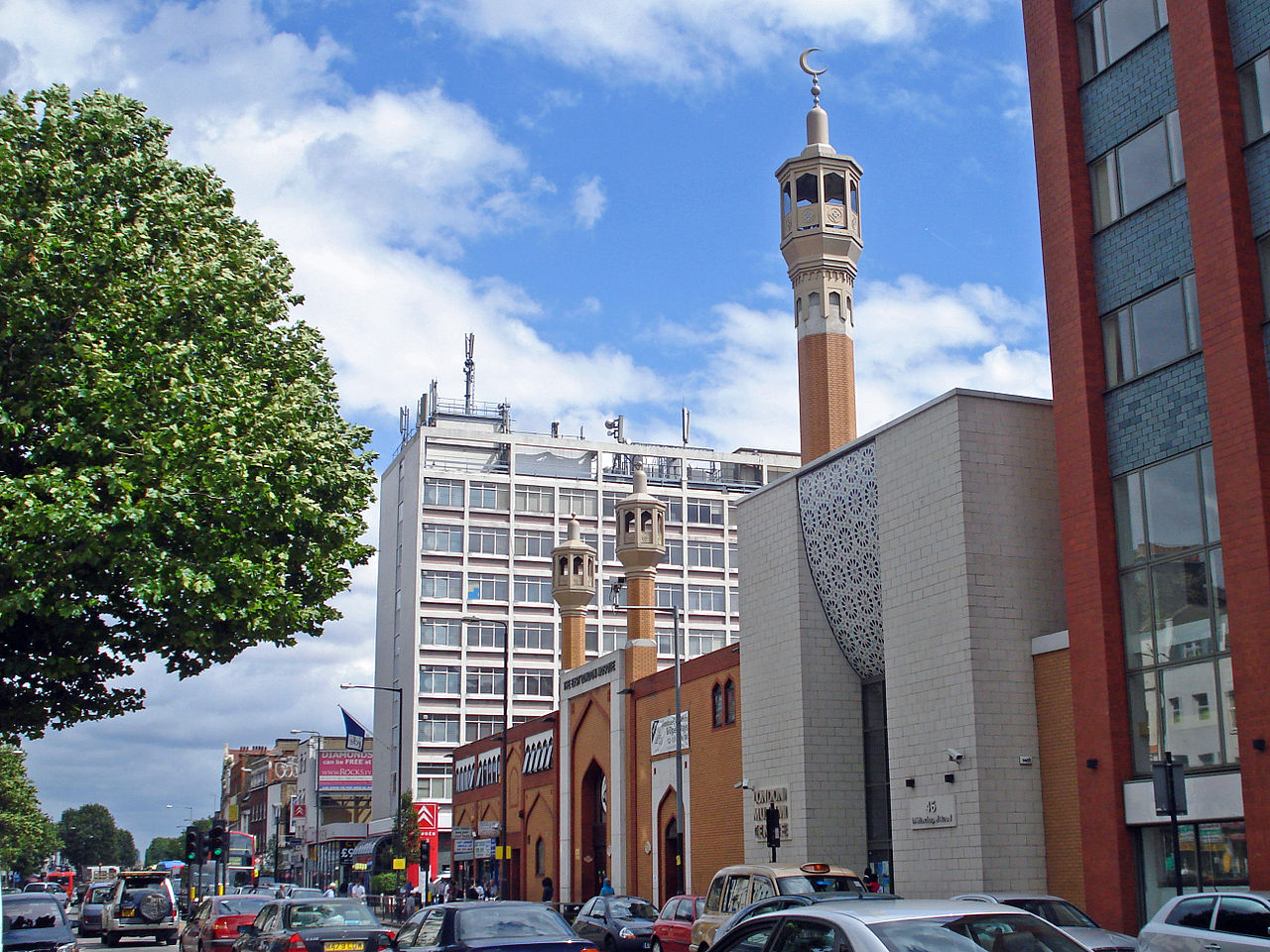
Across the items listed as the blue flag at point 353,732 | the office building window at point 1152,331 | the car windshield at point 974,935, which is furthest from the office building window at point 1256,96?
the blue flag at point 353,732

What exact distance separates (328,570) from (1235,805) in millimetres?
13927

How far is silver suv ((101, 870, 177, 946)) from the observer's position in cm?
3133

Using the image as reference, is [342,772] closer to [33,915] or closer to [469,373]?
[469,373]

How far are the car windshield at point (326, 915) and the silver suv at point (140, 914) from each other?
17879 mm

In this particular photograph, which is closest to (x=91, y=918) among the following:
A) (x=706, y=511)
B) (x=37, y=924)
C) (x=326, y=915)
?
(x=37, y=924)

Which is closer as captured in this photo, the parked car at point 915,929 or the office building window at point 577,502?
the parked car at point 915,929

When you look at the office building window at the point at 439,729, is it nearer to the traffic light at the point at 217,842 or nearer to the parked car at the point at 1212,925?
the traffic light at the point at 217,842

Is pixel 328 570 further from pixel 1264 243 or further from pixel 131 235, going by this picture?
pixel 1264 243

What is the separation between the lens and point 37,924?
64.6 feet

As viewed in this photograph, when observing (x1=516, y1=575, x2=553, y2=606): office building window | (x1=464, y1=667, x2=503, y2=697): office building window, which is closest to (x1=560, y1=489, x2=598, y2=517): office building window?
(x1=516, y1=575, x2=553, y2=606): office building window

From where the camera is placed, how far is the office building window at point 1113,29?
931 inches

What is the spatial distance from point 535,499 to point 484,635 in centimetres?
894

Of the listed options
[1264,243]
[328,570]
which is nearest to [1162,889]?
[1264,243]

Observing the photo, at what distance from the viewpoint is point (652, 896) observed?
39094 millimetres
